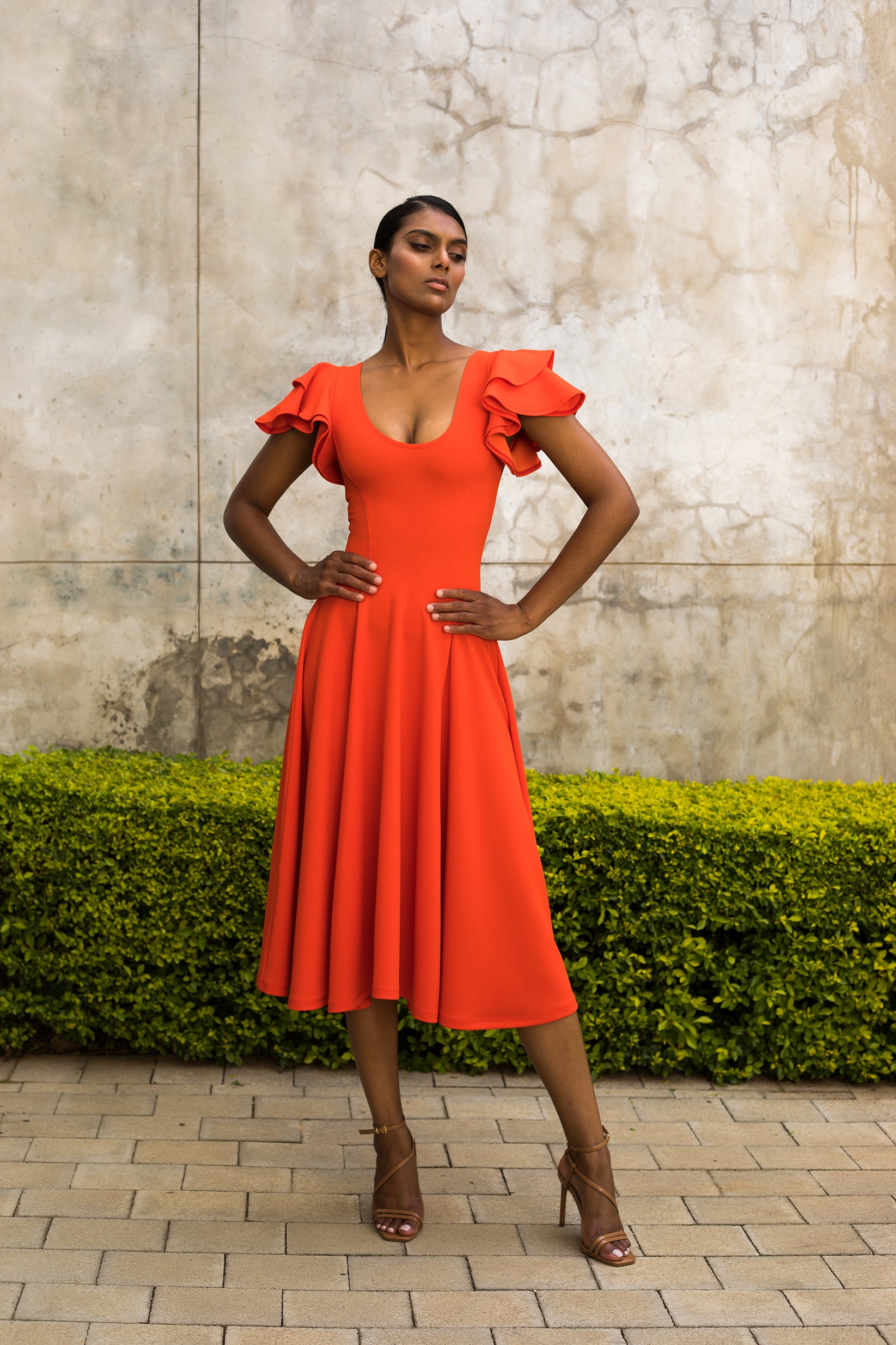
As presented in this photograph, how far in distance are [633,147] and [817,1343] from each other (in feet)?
13.3

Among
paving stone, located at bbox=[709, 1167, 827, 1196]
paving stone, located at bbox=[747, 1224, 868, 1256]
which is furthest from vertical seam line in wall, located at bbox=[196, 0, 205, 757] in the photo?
paving stone, located at bbox=[747, 1224, 868, 1256]

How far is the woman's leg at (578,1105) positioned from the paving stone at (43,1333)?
1.10 meters

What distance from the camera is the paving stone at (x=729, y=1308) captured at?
2.53 m

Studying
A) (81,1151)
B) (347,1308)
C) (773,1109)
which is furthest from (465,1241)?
(773,1109)

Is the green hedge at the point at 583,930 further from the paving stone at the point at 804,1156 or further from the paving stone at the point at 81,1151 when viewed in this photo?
the paving stone at the point at 81,1151

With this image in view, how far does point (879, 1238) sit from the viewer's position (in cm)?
291

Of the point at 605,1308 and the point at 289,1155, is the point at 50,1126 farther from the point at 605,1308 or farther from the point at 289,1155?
the point at 605,1308

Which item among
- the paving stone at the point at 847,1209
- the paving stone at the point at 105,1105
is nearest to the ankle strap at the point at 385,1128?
the paving stone at the point at 105,1105

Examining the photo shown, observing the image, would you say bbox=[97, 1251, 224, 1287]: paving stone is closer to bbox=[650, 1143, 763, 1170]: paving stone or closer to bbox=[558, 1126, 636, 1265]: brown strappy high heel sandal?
bbox=[558, 1126, 636, 1265]: brown strappy high heel sandal

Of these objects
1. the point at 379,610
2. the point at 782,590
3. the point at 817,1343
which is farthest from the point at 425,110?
the point at 817,1343

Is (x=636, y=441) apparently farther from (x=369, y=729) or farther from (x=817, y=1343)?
(x=817, y=1343)

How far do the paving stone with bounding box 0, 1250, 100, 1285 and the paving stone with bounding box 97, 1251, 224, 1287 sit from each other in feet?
0.10

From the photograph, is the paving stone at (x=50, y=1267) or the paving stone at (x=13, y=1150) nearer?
the paving stone at (x=50, y=1267)

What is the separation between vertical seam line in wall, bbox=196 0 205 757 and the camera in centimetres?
449
